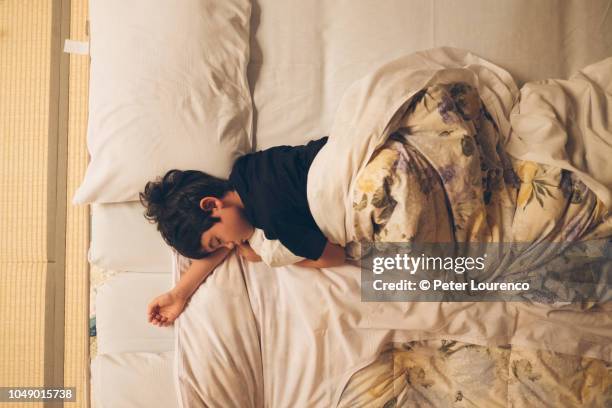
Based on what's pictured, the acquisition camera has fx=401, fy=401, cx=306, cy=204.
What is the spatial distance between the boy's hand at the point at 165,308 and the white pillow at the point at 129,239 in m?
0.10

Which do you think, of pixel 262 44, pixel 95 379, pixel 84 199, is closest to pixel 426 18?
pixel 262 44

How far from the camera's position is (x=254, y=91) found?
1.14m

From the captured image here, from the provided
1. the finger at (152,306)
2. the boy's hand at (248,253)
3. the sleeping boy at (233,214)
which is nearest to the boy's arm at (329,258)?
the sleeping boy at (233,214)

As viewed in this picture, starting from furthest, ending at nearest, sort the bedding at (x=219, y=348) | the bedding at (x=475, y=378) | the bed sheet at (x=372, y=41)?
the bed sheet at (x=372, y=41) < the bedding at (x=219, y=348) < the bedding at (x=475, y=378)

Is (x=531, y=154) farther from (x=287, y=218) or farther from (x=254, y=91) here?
(x=254, y=91)

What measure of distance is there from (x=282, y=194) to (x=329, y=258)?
20 centimetres

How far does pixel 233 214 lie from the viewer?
101 centimetres

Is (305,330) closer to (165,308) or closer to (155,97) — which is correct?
(165,308)

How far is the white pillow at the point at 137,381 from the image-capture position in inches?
39.2

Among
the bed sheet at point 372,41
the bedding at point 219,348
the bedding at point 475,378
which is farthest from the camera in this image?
the bed sheet at point 372,41

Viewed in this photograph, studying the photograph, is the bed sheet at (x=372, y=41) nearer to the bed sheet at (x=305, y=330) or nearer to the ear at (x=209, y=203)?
the ear at (x=209, y=203)

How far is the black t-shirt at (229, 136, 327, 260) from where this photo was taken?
94cm

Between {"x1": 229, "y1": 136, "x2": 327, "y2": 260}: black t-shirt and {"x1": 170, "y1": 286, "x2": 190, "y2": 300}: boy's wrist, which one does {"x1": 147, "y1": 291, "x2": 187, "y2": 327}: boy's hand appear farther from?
{"x1": 229, "y1": 136, "x2": 327, "y2": 260}: black t-shirt

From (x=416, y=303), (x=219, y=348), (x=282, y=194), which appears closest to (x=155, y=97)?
(x=282, y=194)
